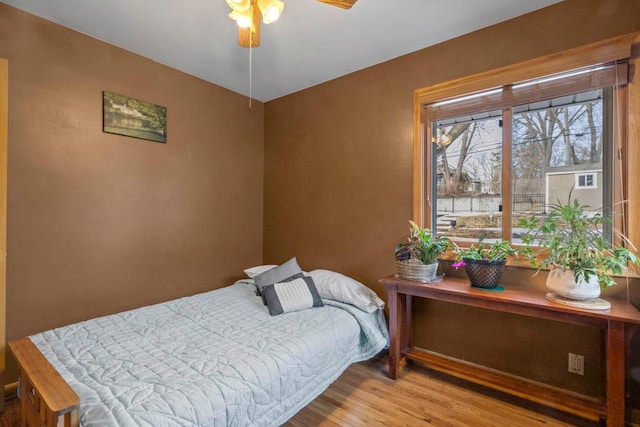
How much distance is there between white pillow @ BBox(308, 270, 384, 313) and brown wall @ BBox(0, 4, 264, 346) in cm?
129

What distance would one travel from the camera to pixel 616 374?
1490 millimetres

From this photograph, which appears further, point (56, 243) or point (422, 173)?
point (422, 173)

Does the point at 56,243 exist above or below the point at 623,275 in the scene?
above

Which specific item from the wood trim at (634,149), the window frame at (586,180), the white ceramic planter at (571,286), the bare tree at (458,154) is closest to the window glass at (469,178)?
the bare tree at (458,154)

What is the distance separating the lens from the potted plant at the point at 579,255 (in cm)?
160

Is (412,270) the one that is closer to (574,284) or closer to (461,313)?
(461,313)

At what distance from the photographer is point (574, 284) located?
165cm

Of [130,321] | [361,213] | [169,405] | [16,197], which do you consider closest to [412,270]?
[361,213]

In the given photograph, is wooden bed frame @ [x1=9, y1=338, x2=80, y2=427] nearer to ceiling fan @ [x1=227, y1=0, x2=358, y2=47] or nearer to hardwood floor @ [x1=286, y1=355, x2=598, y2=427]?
hardwood floor @ [x1=286, y1=355, x2=598, y2=427]

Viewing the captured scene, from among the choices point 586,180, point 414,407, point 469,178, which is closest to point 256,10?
point 469,178

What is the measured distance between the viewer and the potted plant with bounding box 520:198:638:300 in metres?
1.60

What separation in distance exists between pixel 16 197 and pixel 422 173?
302cm

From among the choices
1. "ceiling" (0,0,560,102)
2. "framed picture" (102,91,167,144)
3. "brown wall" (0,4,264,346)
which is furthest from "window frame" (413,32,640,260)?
"framed picture" (102,91,167,144)

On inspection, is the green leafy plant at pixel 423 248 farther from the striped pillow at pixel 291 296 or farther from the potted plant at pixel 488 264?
the striped pillow at pixel 291 296
